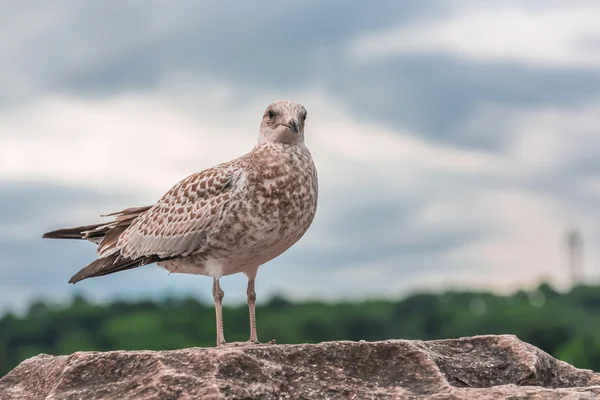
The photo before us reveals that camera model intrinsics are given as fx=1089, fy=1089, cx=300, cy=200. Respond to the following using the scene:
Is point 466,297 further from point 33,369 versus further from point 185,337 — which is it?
point 33,369

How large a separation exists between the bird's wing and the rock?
2460 millimetres

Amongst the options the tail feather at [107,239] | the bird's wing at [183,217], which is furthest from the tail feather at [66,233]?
the bird's wing at [183,217]

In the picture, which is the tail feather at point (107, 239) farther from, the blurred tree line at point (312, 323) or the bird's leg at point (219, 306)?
the blurred tree line at point (312, 323)

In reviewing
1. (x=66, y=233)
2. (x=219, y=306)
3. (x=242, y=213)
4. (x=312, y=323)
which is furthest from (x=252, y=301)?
(x=312, y=323)

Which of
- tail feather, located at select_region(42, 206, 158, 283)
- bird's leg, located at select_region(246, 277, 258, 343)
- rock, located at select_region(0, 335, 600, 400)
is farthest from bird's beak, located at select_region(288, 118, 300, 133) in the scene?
rock, located at select_region(0, 335, 600, 400)

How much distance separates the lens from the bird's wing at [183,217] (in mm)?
13984

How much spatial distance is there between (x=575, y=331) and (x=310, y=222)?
443 feet

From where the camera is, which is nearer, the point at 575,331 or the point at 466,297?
the point at 575,331

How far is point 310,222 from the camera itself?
46.1 feet

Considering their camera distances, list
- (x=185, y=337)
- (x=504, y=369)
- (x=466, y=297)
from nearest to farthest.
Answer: (x=504, y=369), (x=185, y=337), (x=466, y=297)

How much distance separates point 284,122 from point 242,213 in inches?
55.5

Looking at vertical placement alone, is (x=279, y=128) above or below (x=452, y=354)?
above

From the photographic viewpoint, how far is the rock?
1078cm

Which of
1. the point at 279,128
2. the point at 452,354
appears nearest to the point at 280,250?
the point at 279,128
